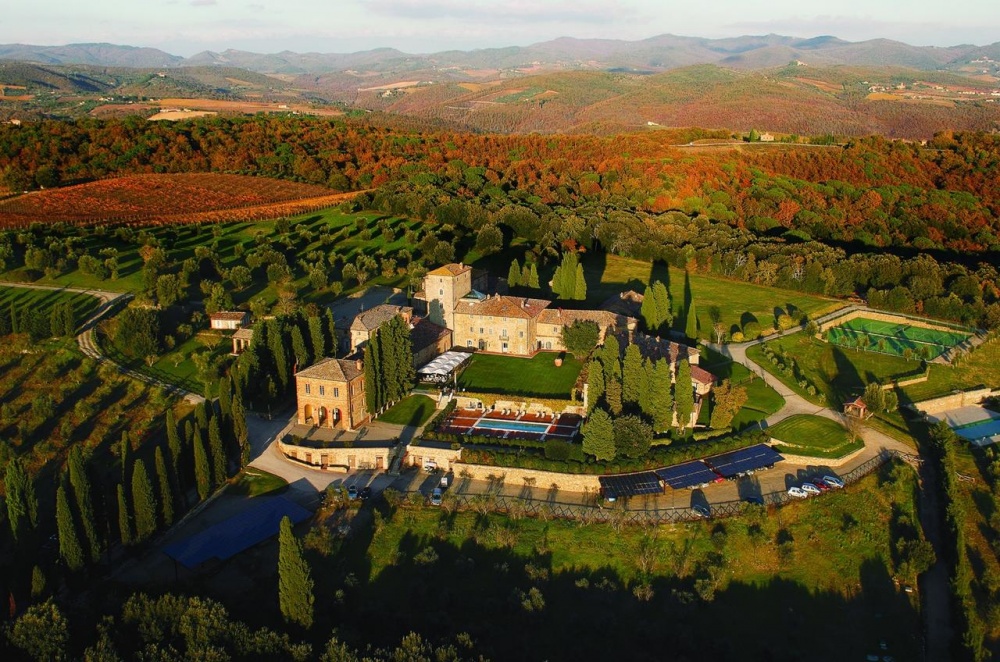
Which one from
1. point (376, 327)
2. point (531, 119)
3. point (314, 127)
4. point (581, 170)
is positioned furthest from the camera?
point (531, 119)

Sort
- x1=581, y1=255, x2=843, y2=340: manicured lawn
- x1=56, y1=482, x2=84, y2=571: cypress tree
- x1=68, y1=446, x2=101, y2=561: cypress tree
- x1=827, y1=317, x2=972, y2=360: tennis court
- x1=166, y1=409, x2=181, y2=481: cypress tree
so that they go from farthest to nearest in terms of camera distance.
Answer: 1. x1=581, y1=255, x2=843, y2=340: manicured lawn
2. x1=827, y1=317, x2=972, y2=360: tennis court
3. x1=166, y1=409, x2=181, y2=481: cypress tree
4. x1=68, y1=446, x2=101, y2=561: cypress tree
5. x1=56, y1=482, x2=84, y2=571: cypress tree

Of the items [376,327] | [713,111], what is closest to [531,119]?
[713,111]

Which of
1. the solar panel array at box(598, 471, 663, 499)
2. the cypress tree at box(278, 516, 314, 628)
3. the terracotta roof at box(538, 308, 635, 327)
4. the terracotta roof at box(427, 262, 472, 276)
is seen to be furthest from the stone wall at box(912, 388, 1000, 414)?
the cypress tree at box(278, 516, 314, 628)

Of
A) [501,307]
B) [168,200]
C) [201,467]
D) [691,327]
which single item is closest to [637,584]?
[201,467]

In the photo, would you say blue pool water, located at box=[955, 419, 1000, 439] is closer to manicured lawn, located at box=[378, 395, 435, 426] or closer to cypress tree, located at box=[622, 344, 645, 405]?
cypress tree, located at box=[622, 344, 645, 405]

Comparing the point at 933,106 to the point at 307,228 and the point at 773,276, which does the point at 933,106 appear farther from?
the point at 307,228
